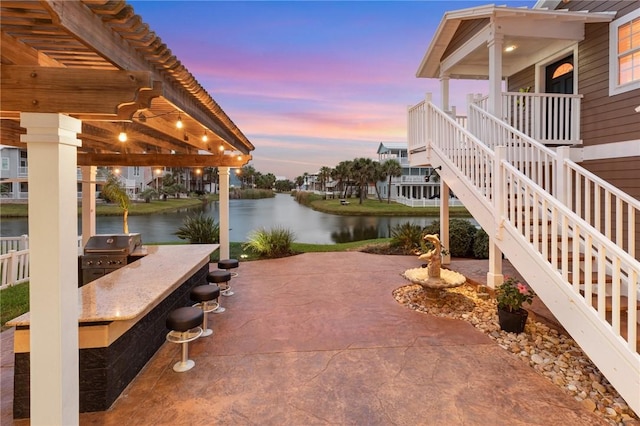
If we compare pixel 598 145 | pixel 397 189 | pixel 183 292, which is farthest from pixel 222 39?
pixel 397 189

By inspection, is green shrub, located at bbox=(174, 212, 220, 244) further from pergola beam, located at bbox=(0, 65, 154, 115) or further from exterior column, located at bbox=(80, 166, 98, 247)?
pergola beam, located at bbox=(0, 65, 154, 115)

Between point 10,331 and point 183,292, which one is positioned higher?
point 183,292

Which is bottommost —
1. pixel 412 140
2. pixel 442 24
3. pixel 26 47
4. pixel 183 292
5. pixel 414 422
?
pixel 414 422

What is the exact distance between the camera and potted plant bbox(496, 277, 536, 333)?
4.10m

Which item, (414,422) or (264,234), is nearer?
(414,422)

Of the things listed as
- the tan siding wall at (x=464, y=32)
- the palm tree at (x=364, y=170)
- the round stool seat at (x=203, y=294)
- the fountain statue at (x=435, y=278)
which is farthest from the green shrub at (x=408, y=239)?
the palm tree at (x=364, y=170)

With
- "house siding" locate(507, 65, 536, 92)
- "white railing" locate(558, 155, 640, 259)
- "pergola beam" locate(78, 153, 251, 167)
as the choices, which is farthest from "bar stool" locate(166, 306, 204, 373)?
"house siding" locate(507, 65, 536, 92)

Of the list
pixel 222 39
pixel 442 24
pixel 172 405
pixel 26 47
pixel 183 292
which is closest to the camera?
pixel 26 47

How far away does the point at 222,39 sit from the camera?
11609 mm

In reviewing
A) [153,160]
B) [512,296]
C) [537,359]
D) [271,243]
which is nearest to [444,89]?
[512,296]

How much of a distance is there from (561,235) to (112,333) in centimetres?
499

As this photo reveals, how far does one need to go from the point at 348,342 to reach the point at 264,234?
5.86m

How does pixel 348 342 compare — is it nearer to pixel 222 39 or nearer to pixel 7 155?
pixel 222 39

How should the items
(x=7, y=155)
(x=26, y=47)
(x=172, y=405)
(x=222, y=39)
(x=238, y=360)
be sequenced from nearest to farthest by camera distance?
(x=26, y=47) → (x=172, y=405) → (x=238, y=360) → (x=222, y=39) → (x=7, y=155)
